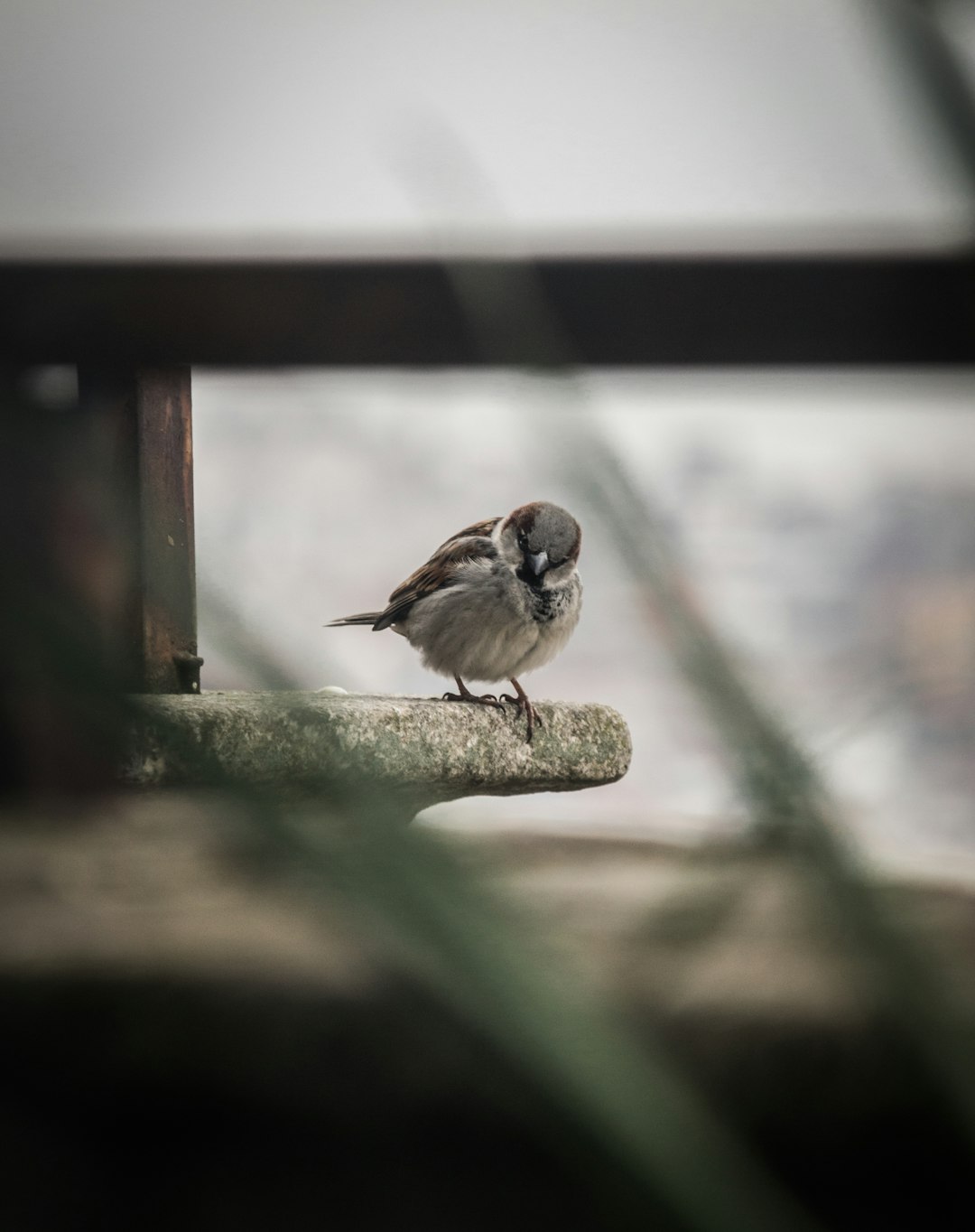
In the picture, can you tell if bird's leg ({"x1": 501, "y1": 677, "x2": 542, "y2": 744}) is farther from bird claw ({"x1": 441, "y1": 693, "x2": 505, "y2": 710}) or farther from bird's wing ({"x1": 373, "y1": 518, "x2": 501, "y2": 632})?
bird's wing ({"x1": 373, "y1": 518, "x2": 501, "y2": 632})

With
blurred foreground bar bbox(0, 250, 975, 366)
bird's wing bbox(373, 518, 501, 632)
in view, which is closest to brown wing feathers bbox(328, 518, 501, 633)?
bird's wing bbox(373, 518, 501, 632)

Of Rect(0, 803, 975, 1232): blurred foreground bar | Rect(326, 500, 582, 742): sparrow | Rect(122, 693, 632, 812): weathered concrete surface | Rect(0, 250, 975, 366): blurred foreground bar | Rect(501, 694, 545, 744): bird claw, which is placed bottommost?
Rect(0, 803, 975, 1232): blurred foreground bar

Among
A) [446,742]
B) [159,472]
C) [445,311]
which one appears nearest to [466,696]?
[446,742]

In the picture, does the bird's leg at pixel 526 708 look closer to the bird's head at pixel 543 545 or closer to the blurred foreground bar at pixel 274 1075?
the bird's head at pixel 543 545

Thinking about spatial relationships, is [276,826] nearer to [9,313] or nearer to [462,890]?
[462,890]

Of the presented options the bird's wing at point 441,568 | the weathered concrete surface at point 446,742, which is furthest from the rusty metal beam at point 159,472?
the bird's wing at point 441,568

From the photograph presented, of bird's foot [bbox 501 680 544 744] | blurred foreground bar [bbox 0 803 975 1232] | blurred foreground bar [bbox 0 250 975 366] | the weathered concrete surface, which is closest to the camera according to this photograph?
blurred foreground bar [bbox 0 250 975 366]

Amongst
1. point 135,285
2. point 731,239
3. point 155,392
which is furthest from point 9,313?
point 155,392
